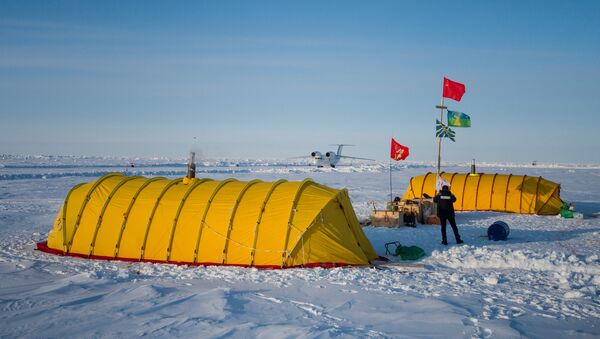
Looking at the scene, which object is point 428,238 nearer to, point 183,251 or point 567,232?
point 567,232

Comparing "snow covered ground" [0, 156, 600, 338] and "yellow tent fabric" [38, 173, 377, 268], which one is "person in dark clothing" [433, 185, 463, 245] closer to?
"snow covered ground" [0, 156, 600, 338]

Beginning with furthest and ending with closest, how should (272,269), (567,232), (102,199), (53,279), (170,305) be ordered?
(567,232) → (102,199) → (272,269) → (53,279) → (170,305)

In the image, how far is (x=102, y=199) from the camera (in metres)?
15.3

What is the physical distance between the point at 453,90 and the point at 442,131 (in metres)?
2.41

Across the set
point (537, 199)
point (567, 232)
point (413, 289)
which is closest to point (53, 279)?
point (413, 289)

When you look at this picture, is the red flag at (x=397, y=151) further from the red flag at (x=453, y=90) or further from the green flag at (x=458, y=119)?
the red flag at (x=453, y=90)

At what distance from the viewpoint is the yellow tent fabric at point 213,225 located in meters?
13.5

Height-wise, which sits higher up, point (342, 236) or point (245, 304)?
point (342, 236)

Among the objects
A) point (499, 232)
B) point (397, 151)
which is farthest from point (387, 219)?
point (397, 151)

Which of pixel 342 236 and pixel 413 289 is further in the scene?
pixel 342 236

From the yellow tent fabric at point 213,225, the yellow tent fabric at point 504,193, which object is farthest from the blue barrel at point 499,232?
the yellow tent fabric at point 504,193

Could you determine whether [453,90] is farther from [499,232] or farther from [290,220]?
[290,220]

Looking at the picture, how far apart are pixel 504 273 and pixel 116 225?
11.9 metres

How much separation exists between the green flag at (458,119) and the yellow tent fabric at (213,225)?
47.5 feet
